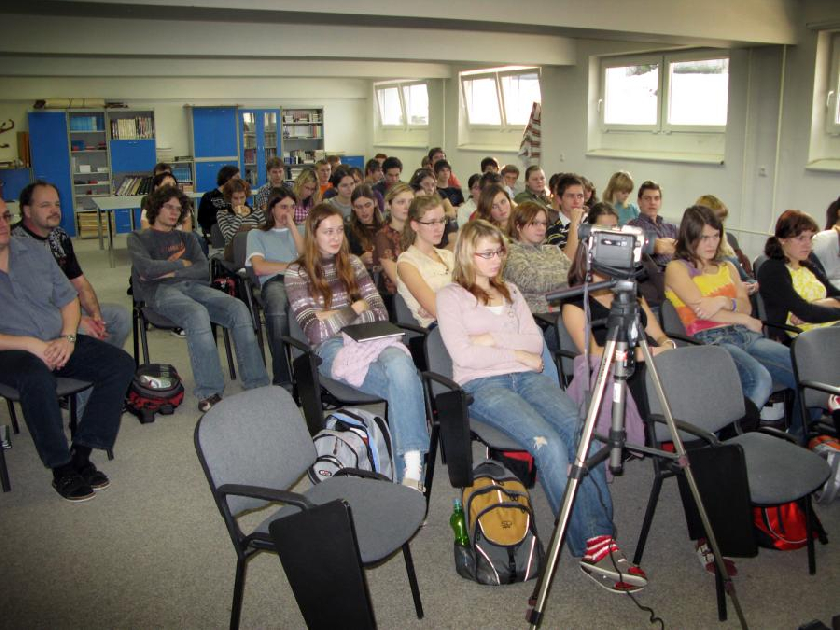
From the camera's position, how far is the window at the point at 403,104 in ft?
Answer: 46.2

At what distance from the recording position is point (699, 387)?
281 centimetres

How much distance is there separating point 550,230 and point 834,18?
3284 mm

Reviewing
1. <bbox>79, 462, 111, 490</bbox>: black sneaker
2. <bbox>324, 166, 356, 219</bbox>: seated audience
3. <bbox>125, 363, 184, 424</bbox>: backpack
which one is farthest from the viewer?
<bbox>324, 166, 356, 219</bbox>: seated audience

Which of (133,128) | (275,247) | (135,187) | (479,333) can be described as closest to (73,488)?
(479,333)

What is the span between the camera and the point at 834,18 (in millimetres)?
6242

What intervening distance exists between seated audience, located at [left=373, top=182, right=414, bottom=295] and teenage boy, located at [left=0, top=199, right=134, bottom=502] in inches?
65.1

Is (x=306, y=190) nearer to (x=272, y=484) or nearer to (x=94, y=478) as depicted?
(x=94, y=478)

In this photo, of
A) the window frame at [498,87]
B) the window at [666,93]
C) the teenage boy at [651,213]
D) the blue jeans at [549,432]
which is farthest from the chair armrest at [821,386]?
the window frame at [498,87]

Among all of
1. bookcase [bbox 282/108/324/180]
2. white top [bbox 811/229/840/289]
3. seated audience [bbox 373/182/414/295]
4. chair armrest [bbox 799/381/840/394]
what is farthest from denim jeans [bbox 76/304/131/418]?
bookcase [bbox 282/108/324/180]

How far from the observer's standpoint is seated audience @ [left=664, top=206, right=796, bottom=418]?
3.70m

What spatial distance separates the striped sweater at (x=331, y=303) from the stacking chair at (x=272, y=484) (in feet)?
→ 3.77

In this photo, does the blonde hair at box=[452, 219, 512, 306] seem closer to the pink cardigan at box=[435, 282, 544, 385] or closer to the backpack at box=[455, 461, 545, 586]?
the pink cardigan at box=[435, 282, 544, 385]

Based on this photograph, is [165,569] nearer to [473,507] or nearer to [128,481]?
[128,481]

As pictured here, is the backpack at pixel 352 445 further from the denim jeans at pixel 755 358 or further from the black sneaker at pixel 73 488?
the denim jeans at pixel 755 358
